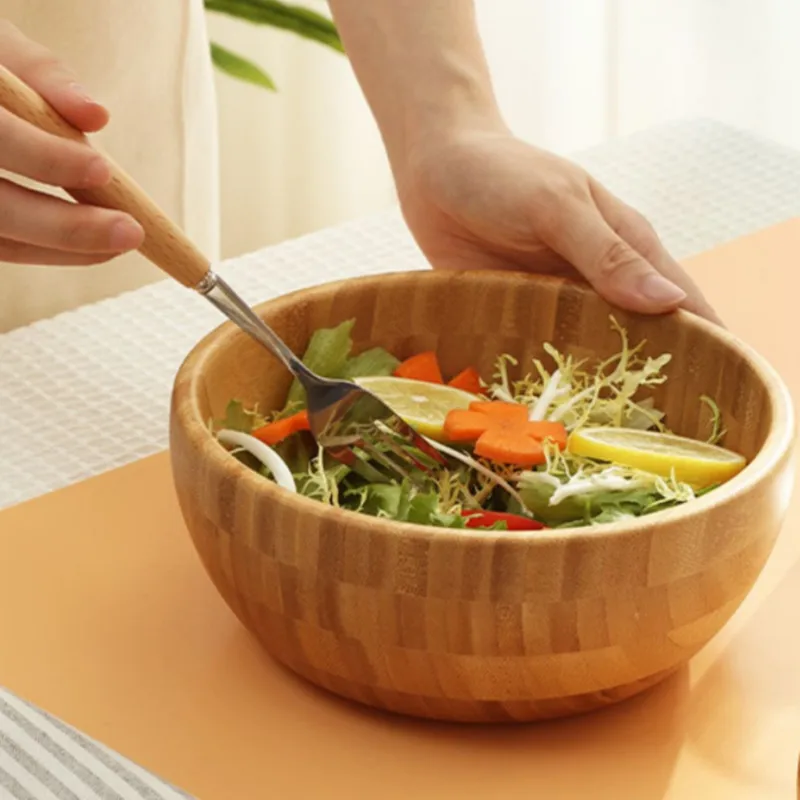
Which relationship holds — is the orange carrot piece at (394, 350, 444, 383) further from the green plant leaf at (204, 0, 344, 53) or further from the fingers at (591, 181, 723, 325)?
the green plant leaf at (204, 0, 344, 53)

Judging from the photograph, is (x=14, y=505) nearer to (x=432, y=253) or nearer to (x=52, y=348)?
(x=52, y=348)

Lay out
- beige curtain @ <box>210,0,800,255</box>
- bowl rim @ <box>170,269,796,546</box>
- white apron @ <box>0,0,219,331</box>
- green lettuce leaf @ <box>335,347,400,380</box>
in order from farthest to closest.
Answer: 1. beige curtain @ <box>210,0,800,255</box>
2. white apron @ <box>0,0,219,331</box>
3. green lettuce leaf @ <box>335,347,400,380</box>
4. bowl rim @ <box>170,269,796,546</box>

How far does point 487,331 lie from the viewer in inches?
45.2

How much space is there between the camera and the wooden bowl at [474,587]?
0.79 m

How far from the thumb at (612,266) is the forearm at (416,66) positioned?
0.68 ft

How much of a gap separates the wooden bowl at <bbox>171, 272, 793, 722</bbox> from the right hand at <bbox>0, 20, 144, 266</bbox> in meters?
0.10

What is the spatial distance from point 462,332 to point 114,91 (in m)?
0.71

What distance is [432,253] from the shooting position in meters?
1.38

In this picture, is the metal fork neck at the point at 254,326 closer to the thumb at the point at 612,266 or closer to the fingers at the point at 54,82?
the fingers at the point at 54,82

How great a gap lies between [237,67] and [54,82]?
6.22 ft

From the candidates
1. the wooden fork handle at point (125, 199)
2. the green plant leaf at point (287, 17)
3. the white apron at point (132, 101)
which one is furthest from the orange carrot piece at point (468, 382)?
the green plant leaf at point (287, 17)

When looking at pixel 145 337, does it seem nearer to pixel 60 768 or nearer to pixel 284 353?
pixel 284 353

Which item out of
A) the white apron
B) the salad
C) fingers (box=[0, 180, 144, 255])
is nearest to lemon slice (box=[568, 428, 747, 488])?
the salad

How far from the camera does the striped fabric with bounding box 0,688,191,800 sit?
86cm
